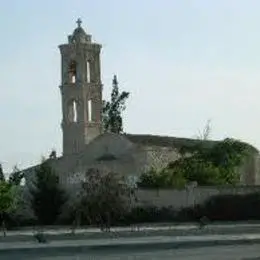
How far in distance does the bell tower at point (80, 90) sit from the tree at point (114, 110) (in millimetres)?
11286

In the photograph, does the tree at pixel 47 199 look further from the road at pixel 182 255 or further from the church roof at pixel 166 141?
the road at pixel 182 255

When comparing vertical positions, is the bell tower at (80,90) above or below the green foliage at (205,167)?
above

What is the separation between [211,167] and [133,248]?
119 feet

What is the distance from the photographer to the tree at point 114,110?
85.9 metres

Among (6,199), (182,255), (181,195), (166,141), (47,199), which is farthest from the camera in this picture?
(166,141)

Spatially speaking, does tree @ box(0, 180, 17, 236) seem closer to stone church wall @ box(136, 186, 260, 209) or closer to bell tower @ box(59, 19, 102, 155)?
stone church wall @ box(136, 186, 260, 209)

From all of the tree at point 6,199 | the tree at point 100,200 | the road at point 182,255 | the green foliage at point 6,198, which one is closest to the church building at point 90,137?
the tree at point 6,199

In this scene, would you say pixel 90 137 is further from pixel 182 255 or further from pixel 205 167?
pixel 182 255

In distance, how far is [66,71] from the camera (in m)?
73.2

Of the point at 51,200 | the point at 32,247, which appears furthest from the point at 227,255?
the point at 51,200

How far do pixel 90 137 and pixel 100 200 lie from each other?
3293 centimetres

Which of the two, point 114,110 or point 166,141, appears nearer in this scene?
point 166,141

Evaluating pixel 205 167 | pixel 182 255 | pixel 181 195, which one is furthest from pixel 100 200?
pixel 205 167

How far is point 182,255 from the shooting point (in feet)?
74.1
